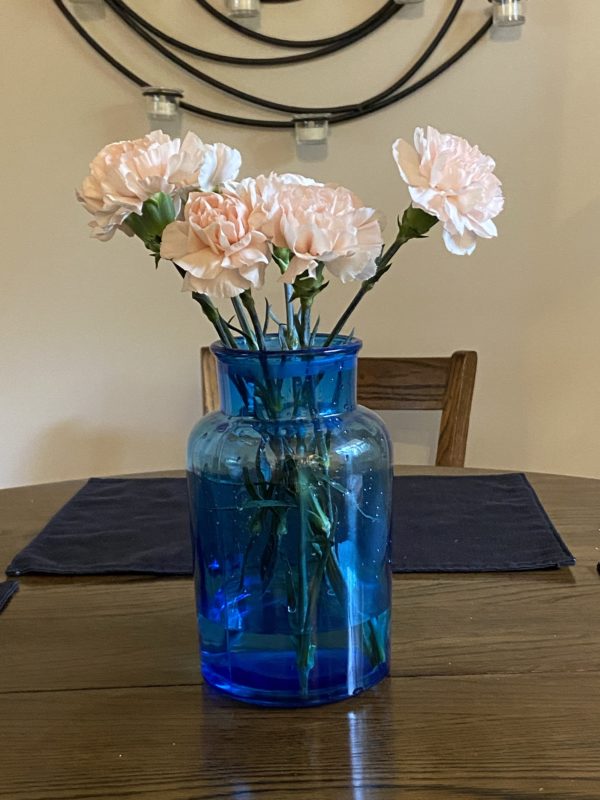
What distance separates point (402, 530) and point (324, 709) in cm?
39

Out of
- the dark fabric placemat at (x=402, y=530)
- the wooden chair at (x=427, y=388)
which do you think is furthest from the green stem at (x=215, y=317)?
the wooden chair at (x=427, y=388)

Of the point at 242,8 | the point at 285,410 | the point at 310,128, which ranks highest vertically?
the point at 242,8

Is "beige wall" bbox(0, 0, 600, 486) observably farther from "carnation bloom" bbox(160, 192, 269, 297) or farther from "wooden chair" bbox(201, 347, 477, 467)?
"carnation bloom" bbox(160, 192, 269, 297)

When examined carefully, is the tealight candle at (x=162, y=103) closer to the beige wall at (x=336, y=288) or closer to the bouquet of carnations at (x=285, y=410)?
the beige wall at (x=336, y=288)

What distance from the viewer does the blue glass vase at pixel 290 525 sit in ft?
2.00

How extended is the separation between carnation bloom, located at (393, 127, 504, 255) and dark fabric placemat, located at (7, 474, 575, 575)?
0.45 m

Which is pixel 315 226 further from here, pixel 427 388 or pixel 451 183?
pixel 427 388

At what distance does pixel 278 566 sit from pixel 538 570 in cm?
38

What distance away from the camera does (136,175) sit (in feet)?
1.78

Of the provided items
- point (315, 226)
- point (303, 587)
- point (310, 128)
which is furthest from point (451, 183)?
point (310, 128)

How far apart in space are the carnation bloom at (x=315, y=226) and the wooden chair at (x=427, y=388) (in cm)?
88

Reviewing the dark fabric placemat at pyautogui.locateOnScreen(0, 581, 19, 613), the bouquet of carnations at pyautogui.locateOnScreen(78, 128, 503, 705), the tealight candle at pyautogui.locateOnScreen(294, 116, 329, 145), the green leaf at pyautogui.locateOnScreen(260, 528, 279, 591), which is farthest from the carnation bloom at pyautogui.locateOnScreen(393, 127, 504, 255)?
the tealight candle at pyautogui.locateOnScreen(294, 116, 329, 145)

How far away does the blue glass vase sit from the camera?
610 mm

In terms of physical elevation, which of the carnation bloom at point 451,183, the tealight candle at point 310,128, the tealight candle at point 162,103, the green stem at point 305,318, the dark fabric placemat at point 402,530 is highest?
the tealight candle at point 162,103
